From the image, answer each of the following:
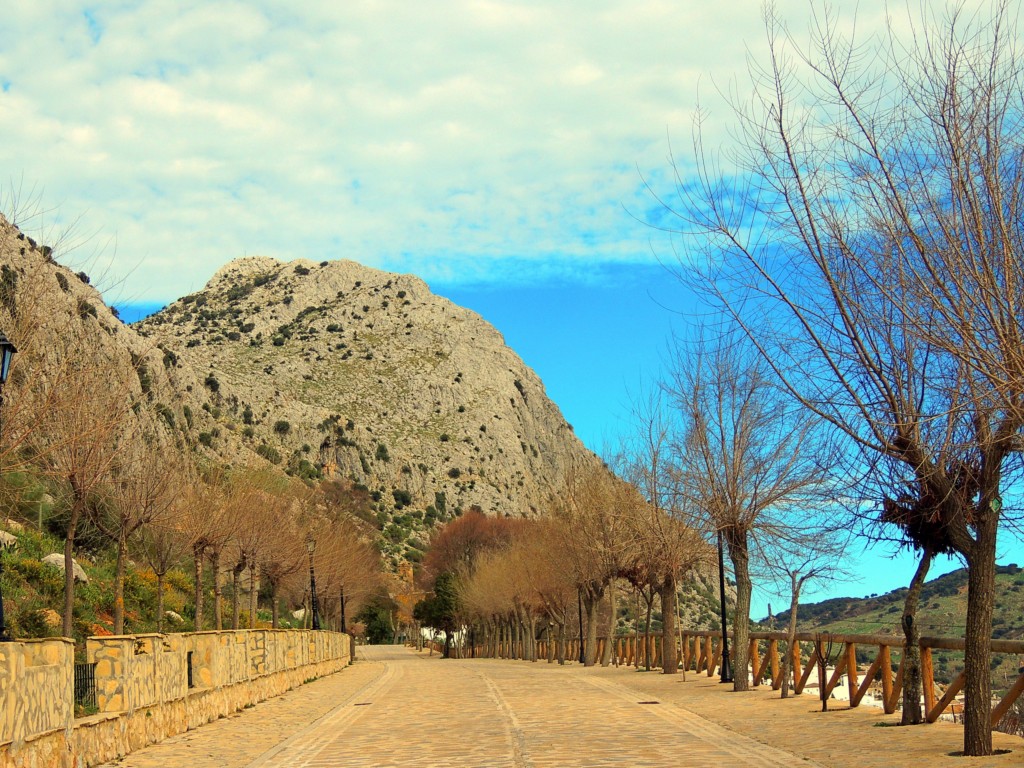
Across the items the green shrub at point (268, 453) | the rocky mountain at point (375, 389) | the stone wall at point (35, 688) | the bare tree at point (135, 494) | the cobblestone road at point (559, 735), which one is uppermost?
the rocky mountain at point (375, 389)

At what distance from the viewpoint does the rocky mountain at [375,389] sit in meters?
109

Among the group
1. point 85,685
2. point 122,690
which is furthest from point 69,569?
point 122,690

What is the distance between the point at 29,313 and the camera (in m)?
15.5

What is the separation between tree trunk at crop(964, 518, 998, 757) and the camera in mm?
11461

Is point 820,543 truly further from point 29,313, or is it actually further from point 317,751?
point 29,313

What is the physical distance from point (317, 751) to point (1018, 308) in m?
9.90

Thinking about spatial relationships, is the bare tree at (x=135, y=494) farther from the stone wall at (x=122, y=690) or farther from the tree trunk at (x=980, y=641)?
the tree trunk at (x=980, y=641)

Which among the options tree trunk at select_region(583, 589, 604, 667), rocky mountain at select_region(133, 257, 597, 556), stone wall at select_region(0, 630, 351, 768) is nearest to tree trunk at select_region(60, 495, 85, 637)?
stone wall at select_region(0, 630, 351, 768)

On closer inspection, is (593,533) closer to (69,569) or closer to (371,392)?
(69,569)

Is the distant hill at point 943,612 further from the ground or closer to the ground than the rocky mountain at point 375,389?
closer to the ground

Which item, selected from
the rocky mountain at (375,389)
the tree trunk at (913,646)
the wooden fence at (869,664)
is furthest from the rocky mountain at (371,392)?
the tree trunk at (913,646)

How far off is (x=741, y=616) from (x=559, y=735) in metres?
9.95

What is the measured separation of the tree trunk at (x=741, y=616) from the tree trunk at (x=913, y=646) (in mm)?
8912

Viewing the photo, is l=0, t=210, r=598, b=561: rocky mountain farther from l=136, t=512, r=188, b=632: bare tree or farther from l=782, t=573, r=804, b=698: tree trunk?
l=782, t=573, r=804, b=698: tree trunk
